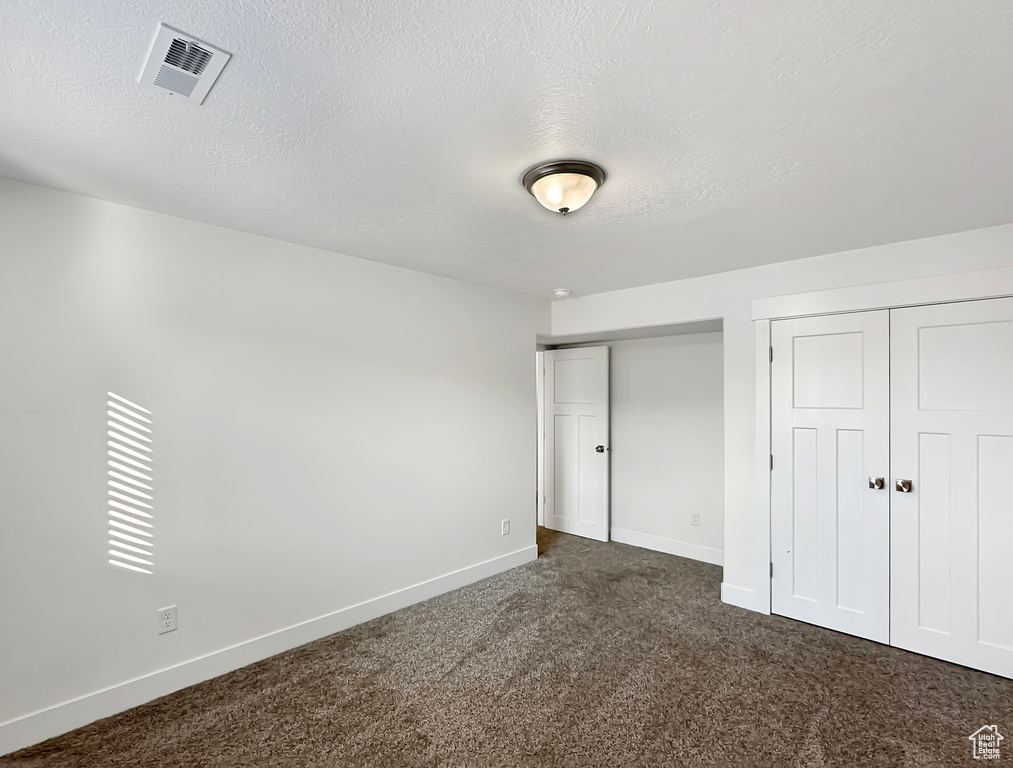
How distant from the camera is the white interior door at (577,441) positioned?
502 cm

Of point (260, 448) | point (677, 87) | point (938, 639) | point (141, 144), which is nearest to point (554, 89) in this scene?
point (677, 87)

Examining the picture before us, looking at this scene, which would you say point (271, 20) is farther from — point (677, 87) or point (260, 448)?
point (260, 448)

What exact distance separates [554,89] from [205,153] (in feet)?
4.40

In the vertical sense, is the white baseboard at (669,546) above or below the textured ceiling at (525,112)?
below

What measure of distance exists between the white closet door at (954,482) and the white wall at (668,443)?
61.2 inches

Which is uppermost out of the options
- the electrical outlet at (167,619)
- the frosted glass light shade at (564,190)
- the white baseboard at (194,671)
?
the frosted glass light shade at (564,190)

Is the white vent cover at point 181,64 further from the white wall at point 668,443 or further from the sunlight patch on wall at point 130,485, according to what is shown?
the white wall at point 668,443

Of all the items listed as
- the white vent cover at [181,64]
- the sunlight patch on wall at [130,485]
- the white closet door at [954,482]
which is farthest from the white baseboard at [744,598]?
the white vent cover at [181,64]

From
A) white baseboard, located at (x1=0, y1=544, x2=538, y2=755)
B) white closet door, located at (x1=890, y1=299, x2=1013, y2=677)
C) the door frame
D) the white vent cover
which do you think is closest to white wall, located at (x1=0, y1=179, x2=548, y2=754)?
white baseboard, located at (x1=0, y1=544, x2=538, y2=755)

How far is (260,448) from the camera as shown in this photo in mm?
2857

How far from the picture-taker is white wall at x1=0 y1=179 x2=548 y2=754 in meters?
2.17

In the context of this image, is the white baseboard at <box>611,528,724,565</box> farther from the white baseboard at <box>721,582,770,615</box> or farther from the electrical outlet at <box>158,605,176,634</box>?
the electrical outlet at <box>158,605,176,634</box>

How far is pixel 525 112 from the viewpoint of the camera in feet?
5.22

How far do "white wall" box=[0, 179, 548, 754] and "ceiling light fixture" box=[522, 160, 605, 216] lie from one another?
1.71 meters
